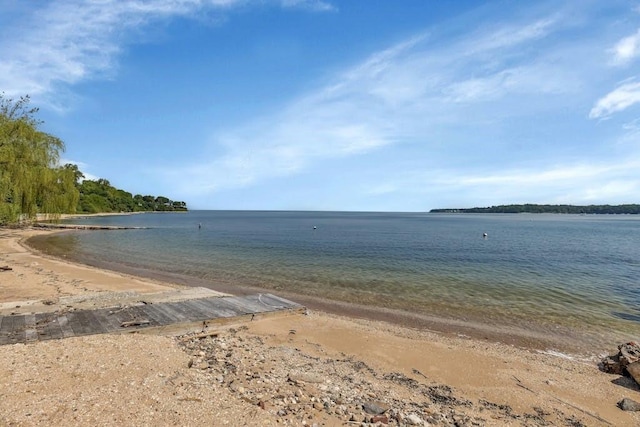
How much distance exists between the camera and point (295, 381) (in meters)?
6.83

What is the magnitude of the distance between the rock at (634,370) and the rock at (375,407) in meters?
6.84

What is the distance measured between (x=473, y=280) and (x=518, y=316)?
666cm

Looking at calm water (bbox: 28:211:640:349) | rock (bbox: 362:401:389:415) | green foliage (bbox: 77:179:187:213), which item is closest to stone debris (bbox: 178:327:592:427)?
rock (bbox: 362:401:389:415)

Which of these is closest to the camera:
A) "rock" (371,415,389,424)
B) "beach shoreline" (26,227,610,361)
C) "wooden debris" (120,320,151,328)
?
"rock" (371,415,389,424)

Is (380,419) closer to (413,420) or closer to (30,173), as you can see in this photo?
(413,420)

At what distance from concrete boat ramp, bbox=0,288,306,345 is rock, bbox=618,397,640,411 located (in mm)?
8849

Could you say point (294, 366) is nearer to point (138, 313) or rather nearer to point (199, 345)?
point (199, 345)

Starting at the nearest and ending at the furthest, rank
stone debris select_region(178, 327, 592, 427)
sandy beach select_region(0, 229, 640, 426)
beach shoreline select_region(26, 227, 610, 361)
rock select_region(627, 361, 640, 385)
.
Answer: sandy beach select_region(0, 229, 640, 426) < stone debris select_region(178, 327, 592, 427) < rock select_region(627, 361, 640, 385) < beach shoreline select_region(26, 227, 610, 361)

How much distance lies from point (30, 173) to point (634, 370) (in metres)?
38.7

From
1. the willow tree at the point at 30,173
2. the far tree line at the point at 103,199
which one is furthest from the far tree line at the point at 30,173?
the far tree line at the point at 103,199

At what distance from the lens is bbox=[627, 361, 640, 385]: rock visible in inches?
331

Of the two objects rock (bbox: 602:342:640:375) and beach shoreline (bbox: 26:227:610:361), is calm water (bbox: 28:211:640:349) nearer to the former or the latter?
beach shoreline (bbox: 26:227:610:361)

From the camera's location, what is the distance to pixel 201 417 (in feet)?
16.9

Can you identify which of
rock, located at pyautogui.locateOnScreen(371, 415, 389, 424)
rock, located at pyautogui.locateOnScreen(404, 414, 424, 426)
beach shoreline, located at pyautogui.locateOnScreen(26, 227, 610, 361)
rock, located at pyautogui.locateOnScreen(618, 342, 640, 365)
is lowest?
beach shoreline, located at pyautogui.locateOnScreen(26, 227, 610, 361)
